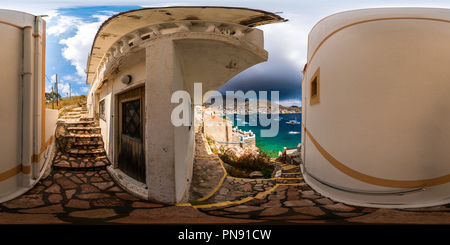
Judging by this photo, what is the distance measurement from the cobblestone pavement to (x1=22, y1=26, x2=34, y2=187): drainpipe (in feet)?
1.39

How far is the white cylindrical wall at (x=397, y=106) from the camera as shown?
219 cm

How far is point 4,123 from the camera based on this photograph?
2.36 m

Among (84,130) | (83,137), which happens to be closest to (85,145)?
(83,137)

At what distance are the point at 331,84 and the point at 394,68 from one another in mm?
767

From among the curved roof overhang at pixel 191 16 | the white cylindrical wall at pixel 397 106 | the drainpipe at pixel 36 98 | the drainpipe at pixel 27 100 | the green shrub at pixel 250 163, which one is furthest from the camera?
the green shrub at pixel 250 163

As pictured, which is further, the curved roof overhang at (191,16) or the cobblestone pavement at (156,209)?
the curved roof overhang at (191,16)

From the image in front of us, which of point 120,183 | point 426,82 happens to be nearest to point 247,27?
point 426,82

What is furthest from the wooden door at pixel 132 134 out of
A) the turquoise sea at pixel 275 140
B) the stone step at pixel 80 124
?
the turquoise sea at pixel 275 140

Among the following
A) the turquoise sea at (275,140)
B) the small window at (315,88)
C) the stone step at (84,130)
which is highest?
the small window at (315,88)

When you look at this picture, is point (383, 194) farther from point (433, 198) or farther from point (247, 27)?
point (247, 27)

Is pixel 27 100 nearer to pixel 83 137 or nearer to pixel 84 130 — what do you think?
pixel 83 137

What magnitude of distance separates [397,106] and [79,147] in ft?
21.0

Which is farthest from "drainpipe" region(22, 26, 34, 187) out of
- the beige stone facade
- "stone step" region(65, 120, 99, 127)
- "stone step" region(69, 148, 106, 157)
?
"stone step" region(65, 120, 99, 127)

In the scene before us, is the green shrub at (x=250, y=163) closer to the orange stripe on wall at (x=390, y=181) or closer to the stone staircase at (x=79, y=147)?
the orange stripe on wall at (x=390, y=181)
